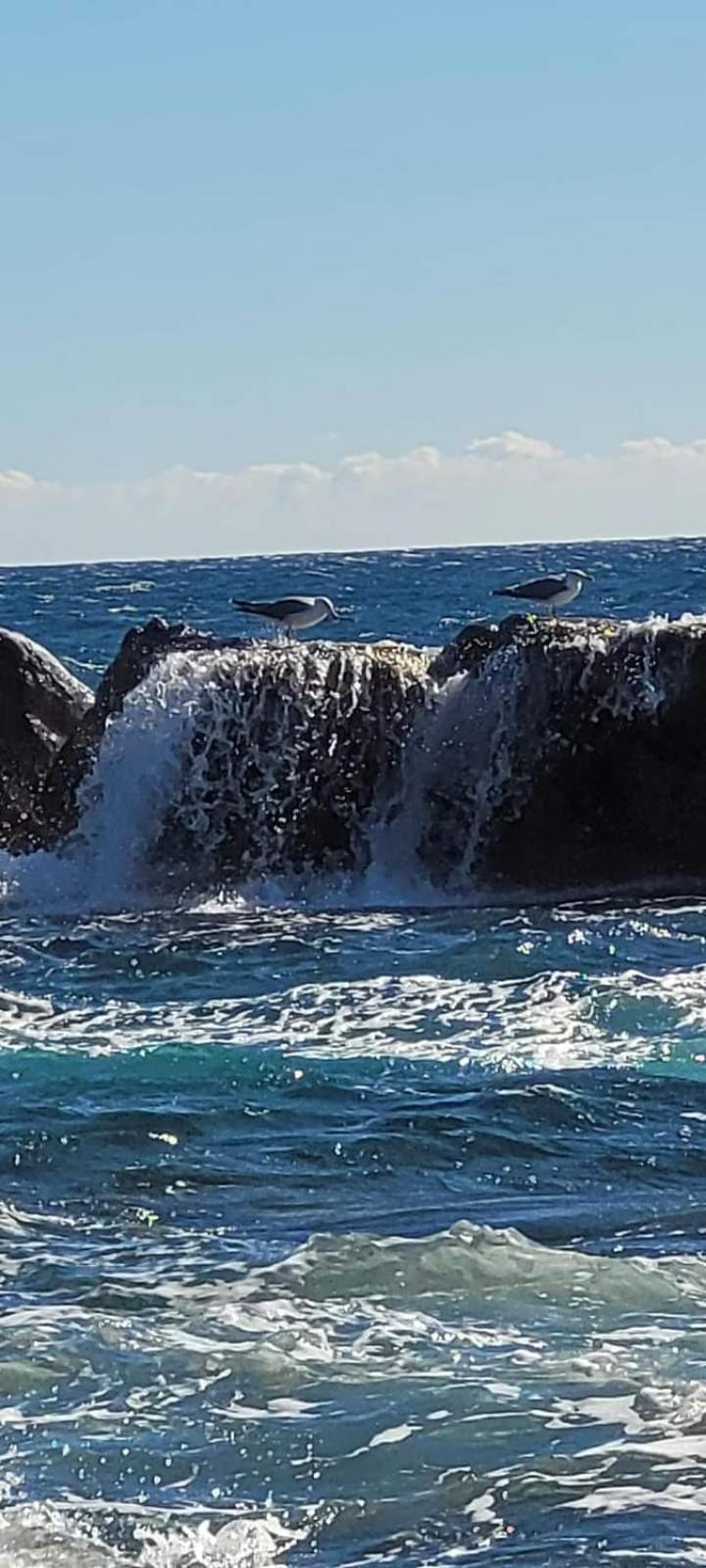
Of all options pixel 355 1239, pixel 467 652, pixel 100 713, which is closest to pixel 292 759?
pixel 467 652

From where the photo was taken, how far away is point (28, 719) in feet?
58.1


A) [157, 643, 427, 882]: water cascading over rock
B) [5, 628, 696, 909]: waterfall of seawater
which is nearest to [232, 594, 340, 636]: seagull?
[5, 628, 696, 909]: waterfall of seawater

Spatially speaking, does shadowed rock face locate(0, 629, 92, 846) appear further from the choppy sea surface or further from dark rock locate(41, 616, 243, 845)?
the choppy sea surface

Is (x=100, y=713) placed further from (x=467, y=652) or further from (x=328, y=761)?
(x=467, y=652)

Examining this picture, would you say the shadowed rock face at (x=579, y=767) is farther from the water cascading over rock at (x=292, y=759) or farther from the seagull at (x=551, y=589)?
the seagull at (x=551, y=589)

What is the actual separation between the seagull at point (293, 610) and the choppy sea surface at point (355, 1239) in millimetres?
3274

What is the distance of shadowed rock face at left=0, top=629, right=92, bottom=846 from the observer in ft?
56.3

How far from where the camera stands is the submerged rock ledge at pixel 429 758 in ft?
51.1

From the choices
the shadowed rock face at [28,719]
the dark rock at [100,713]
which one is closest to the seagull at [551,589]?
the dark rock at [100,713]

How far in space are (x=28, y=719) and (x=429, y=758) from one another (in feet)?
9.98

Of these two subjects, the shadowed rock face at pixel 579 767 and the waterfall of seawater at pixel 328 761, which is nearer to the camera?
the shadowed rock face at pixel 579 767

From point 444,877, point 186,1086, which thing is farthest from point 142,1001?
point 444,877

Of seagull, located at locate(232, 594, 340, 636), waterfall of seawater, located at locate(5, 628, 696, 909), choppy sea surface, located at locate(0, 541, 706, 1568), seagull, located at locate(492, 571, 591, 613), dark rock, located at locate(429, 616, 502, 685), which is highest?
seagull, located at locate(492, 571, 591, 613)

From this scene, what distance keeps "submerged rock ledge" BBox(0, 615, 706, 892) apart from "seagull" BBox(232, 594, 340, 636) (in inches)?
20.3
